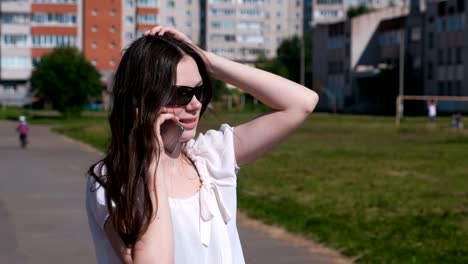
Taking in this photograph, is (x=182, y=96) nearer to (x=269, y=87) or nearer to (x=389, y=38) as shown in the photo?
(x=269, y=87)

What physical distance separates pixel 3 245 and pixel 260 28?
97699mm

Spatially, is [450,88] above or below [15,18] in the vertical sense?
below

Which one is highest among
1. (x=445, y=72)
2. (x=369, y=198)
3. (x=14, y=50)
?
(x=14, y=50)

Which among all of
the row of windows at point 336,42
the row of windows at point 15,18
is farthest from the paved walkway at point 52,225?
the row of windows at point 15,18

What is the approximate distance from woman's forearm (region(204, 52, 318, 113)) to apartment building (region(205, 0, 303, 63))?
70960mm

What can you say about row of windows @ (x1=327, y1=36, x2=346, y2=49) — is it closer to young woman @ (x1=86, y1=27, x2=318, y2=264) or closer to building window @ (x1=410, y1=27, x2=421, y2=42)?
building window @ (x1=410, y1=27, x2=421, y2=42)

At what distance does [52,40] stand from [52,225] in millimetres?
84978

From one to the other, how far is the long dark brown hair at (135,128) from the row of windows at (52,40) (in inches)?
3285

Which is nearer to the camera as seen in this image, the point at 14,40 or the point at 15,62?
the point at 15,62

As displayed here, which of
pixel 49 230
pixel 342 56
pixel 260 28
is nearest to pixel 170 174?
pixel 49 230

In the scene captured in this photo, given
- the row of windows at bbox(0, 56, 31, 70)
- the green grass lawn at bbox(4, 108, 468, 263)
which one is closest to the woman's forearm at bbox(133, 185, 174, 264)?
the green grass lawn at bbox(4, 108, 468, 263)

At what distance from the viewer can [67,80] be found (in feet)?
229

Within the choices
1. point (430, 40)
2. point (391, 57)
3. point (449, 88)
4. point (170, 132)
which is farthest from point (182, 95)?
point (391, 57)

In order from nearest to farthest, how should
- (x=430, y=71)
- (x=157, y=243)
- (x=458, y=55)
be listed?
(x=157, y=243) < (x=458, y=55) < (x=430, y=71)
